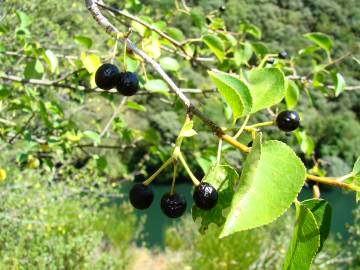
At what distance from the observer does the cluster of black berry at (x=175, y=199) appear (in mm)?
672

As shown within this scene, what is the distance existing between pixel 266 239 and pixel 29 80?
7375mm

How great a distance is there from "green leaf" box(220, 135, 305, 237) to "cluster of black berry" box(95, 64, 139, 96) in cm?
44

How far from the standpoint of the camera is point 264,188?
521 millimetres

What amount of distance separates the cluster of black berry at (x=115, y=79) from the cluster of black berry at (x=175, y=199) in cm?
22

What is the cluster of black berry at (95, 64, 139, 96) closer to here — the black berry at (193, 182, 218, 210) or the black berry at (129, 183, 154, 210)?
the black berry at (129, 183, 154, 210)

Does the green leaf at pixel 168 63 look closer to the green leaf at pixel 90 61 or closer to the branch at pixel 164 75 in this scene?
the green leaf at pixel 90 61

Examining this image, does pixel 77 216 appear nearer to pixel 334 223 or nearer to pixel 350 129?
pixel 334 223

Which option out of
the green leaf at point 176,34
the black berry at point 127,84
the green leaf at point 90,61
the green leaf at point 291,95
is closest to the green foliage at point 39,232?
the green leaf at point 176,34

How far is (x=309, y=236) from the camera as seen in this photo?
0.58 m

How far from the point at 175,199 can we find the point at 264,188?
0.27 m

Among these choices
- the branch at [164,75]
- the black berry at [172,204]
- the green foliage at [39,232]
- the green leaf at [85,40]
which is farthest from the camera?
the green foliage at [39,232]

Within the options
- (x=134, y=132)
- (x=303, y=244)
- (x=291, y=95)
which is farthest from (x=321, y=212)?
(x=134, y=132)

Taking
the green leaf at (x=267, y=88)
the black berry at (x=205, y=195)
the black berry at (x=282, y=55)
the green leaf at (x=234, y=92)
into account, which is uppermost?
the green leaf at (x=234, y=92)

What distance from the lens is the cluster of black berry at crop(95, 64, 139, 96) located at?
0.92 meters
